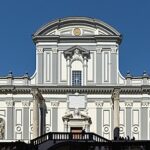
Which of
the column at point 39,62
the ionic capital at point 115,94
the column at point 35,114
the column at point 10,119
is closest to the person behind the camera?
the column at point 35,114

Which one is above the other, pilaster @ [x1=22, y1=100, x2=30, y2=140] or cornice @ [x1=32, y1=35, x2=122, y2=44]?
cornice @ [x1=32, y1=35, x2=122, y2=44]

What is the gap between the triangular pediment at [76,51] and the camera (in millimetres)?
63594

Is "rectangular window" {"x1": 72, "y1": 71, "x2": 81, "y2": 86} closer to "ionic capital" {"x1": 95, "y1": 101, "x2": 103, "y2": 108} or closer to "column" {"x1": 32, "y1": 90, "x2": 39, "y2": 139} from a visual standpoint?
"ionic capital" {"x1": 95, "y1": 101, "x2": 103, "y2": 108}

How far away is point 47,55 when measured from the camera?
64.1 m

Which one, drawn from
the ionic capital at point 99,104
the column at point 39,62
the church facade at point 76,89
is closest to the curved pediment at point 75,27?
the church facade at point 76,89

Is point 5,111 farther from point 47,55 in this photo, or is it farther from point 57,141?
point 57,141

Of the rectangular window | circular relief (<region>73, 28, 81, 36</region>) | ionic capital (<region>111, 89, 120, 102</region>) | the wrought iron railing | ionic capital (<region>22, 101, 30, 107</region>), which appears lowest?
the wrought iron railing

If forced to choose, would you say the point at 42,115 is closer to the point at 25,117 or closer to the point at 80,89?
the point at 25,117

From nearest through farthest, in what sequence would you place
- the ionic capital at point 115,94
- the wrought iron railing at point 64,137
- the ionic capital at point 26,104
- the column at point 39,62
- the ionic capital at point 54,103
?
the wrought iron railing at point 64,137
the ionic capital at point 115,94
the ionic capital at point 54,103
the ionic capital at point 26,104
the column at point 39,62

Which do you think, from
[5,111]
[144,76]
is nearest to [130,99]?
[144,76]

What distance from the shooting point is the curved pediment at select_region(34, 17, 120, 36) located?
2498 inches

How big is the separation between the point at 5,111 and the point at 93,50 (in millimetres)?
9470

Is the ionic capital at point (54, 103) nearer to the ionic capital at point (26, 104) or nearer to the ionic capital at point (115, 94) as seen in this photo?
the ionic capital at point (26, 104)

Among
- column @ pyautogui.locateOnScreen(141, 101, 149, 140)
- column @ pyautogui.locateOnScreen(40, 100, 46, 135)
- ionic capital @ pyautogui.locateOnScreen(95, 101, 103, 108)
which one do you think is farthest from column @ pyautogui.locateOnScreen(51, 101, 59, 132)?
column @ pyautogui.locateOnScreen(141, 101, 149, 140)
